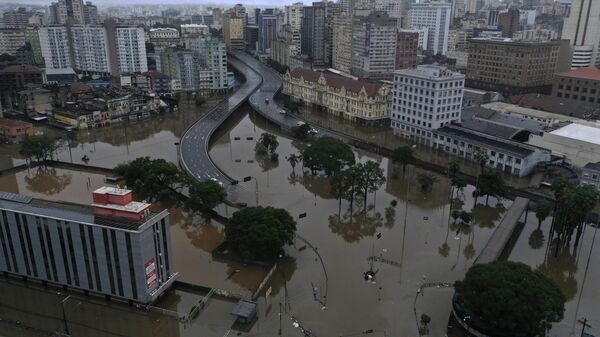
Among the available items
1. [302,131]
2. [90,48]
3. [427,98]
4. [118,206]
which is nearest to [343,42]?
[427,98]

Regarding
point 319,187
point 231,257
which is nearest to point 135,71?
point 319,187

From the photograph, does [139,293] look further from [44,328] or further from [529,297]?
[529,297]

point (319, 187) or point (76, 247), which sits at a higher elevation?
point (76, 247)

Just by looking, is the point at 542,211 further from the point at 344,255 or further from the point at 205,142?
the point at 205,142

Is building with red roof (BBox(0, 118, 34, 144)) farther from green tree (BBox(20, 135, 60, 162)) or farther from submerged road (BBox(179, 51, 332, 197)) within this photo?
submerged road (BBox(179, 51, 332, 197))

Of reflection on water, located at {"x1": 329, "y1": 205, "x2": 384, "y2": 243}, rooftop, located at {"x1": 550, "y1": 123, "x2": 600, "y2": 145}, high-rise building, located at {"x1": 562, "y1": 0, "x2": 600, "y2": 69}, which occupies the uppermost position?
high-rise building, located at {"x1": 562, "y1": 0, "x2": 600, "y2": 69}

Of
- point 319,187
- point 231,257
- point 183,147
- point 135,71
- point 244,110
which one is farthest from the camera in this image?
point 135,71

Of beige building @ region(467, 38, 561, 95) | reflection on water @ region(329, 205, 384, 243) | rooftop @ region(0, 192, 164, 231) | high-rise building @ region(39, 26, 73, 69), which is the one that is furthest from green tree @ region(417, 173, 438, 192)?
high-rise building @ region(39, 26, 73, 69)

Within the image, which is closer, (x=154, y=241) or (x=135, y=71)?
(x=154, y=241)
